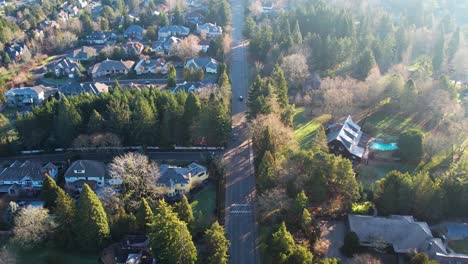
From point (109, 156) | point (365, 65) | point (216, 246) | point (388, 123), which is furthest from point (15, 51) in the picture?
point (388, 123)

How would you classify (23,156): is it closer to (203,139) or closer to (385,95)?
(203,139)

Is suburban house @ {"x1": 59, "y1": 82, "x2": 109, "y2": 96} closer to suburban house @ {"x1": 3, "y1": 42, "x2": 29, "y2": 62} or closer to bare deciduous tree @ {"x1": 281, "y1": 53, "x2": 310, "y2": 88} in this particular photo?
suburban house @ {"x1": 3, "y1": 42, "x2": 29, "y2": 62}

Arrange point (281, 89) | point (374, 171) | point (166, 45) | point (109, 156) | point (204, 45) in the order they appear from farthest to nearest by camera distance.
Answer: point (204, 45) → point (166, 45) → point (281, 89) → point (109, 156) → point (374, 171)

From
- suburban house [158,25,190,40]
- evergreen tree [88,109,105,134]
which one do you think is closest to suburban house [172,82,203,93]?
evergreen tree [88,109,105,134]

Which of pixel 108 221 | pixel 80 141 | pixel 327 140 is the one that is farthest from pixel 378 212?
pixel 80 141

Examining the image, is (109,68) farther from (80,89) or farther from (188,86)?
(188,86)
